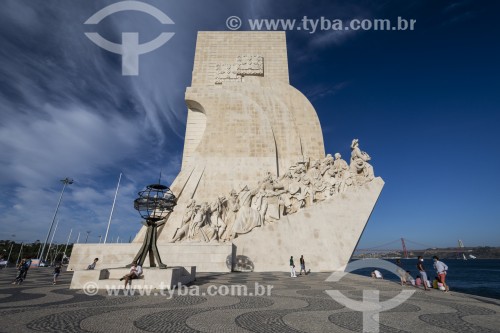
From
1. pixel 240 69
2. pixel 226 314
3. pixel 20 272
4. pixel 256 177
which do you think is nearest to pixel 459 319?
pixel 226 314

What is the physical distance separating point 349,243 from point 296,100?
13.1 m

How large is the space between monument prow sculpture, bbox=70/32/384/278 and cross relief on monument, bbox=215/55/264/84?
3.7 inches

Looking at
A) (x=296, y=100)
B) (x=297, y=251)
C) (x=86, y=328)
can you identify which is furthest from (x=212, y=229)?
(x=296, y=100)

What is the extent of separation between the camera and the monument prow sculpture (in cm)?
1115

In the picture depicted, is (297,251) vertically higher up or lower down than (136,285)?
higher up

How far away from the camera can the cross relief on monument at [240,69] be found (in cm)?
2250

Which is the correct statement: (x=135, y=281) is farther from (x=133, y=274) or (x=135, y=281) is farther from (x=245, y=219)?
(x=245, y=219)

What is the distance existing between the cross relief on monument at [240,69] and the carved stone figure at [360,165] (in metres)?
12.3

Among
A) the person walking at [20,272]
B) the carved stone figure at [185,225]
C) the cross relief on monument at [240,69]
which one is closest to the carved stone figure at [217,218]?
the carved stone figure at [185,225]

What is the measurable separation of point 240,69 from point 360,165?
47.2 feet

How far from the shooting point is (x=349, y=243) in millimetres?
11531

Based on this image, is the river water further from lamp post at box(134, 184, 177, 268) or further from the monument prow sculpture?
lamp post at box(134, 184, 177, 268)

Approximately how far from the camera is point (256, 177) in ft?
55.5

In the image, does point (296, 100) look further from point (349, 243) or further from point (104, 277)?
point (104, 277)
